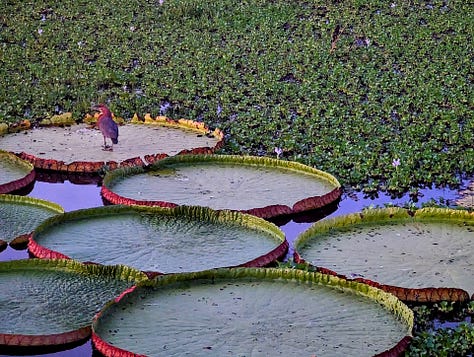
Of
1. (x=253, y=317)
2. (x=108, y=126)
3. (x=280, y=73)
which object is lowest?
(x=253, y=317)

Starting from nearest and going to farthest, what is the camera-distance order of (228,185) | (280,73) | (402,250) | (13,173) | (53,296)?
(53,296) → (402,250) → (228,185) → (13,173) → (280,73)

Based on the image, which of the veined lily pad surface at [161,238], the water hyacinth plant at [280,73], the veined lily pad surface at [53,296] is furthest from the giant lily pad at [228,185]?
the veined lily pad surface at [53,296]

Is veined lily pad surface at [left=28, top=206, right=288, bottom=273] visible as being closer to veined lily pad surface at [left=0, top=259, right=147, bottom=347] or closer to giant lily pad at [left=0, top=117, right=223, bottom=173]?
veined lily pad surface at [left=0, top=259, right=147, bottom=347]

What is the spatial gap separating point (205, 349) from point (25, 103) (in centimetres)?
484

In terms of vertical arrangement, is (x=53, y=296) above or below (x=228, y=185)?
below

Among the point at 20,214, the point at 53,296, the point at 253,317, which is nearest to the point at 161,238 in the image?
the point at 53,296

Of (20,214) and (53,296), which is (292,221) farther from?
(53,296)

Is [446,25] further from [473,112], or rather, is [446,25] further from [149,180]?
[149,180]

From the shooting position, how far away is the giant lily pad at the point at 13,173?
20.2 feet

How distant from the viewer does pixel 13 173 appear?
6434 mm

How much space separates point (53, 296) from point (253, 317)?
3.10ft

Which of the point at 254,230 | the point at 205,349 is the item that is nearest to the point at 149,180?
the point at 254,230

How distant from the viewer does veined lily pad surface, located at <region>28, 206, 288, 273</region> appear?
4914mm

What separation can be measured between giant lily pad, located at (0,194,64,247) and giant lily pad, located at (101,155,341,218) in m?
0.43
